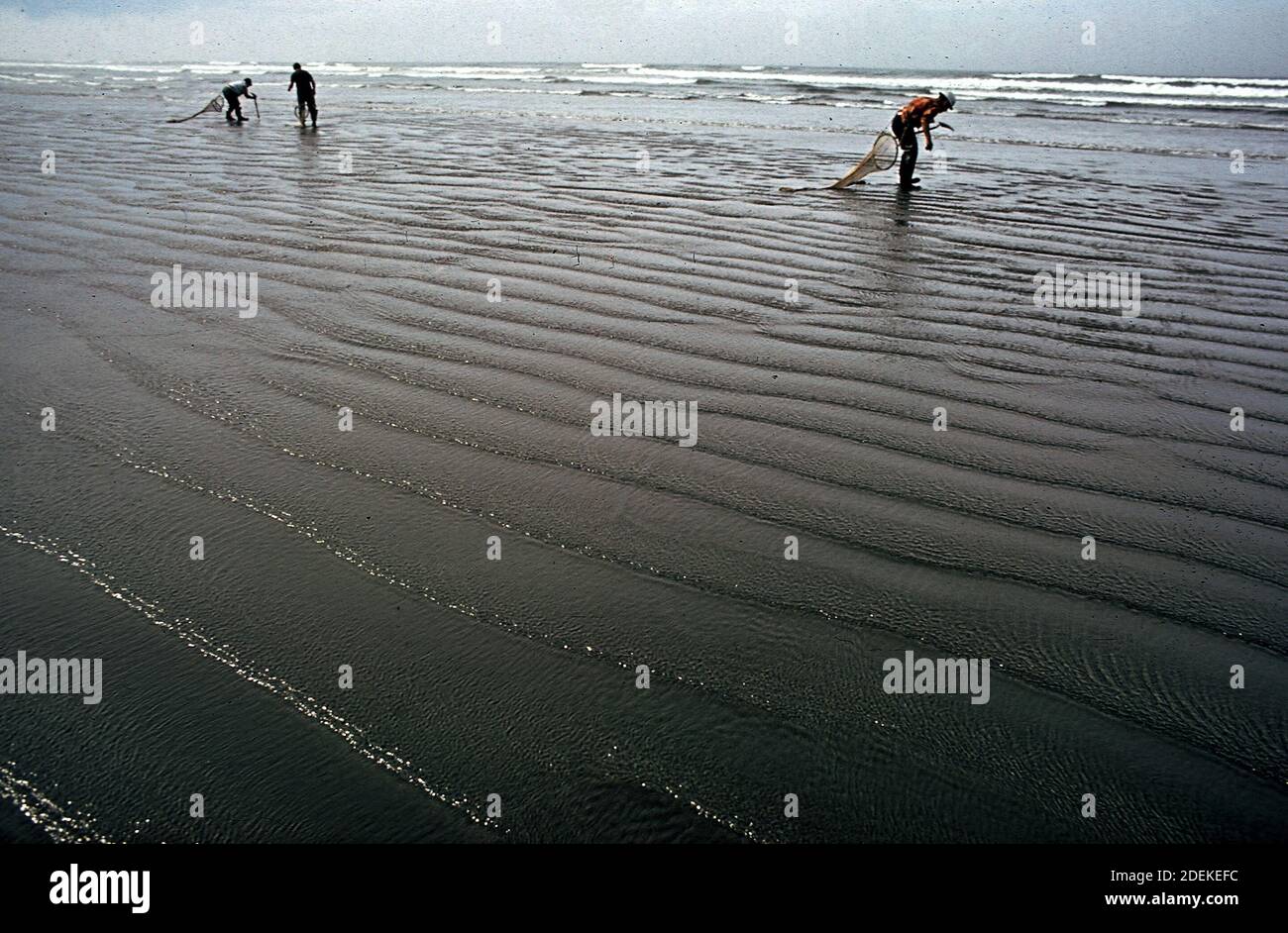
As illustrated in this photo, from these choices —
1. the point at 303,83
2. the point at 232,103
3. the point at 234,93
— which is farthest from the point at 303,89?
the point at 232,103

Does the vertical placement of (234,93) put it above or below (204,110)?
above

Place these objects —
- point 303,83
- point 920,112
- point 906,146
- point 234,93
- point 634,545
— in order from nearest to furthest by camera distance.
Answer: point 634,545 → point 920,112 → point 906,146 → point 303,83 → point 234,93

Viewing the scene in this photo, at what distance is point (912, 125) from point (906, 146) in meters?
0.23

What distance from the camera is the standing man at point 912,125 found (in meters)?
9.27

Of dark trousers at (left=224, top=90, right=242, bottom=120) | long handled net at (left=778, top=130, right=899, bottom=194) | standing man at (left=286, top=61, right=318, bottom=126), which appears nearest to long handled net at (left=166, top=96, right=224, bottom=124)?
dark trousers at (left=224, top=90, right=242, bottom=120)

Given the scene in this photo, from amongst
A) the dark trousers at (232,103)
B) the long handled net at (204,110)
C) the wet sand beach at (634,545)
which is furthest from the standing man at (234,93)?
the wet sand beach at (634,545)

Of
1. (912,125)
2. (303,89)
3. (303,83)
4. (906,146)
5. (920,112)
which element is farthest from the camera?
(303,89)

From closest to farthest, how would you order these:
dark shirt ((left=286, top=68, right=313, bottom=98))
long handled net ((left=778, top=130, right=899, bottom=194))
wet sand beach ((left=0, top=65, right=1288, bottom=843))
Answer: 1. wet sand beach ((left=0, top=65, right=1288, bottom=843))
2. long handled net ((left=778, top=130, right=899, bottom=194))
3. dark shirt ((left=286, top=68, right=313, bottom=98))

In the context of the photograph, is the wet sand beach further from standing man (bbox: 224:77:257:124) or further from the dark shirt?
standing man (bbox: 224:77:257:124)

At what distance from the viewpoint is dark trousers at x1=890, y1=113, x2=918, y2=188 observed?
31.4 feet

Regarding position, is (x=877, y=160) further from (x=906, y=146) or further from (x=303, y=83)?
(x=303, y=83)

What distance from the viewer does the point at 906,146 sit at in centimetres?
965
